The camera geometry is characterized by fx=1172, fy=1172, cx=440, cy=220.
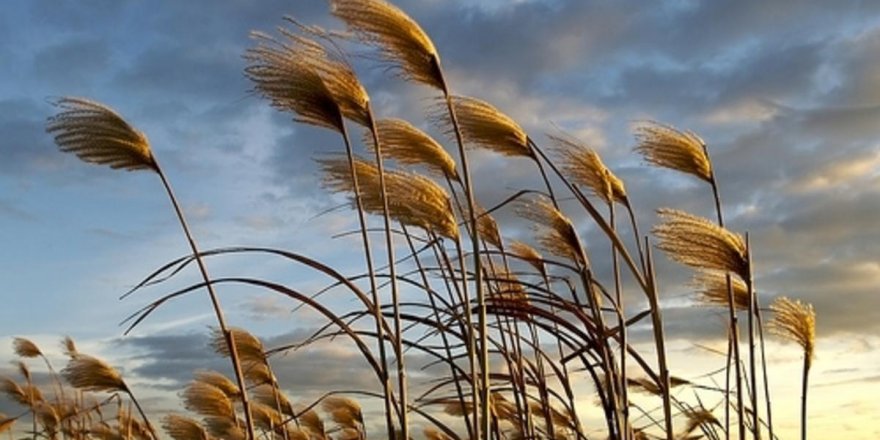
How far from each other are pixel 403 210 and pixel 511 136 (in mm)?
351

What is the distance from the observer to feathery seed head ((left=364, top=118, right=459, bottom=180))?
120 inches

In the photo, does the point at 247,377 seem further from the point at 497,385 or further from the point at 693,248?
the point at 693,248

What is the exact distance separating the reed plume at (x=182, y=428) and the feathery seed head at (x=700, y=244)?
2.70m

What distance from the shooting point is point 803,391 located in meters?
3.83

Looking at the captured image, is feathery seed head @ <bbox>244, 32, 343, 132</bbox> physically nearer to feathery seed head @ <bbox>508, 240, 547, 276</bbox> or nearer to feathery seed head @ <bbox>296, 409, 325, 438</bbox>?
feathery seed head @ <bbox>508, 240, 547, 276</bbox>

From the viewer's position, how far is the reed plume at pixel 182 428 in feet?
16.2

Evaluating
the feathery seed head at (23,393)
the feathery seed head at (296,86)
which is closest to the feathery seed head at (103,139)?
the feathery seed head at (296,86)

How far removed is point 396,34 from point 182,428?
9.29ft

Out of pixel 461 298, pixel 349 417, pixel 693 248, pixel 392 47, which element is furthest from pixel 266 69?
pixel 349 417

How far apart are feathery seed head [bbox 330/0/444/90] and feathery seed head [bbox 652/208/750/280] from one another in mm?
671

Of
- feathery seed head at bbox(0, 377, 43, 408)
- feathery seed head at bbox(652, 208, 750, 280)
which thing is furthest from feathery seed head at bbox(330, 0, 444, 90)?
feathery seed head at bbox(0, 377, 43, 408)

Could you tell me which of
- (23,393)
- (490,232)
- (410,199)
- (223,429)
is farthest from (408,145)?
(23,393)

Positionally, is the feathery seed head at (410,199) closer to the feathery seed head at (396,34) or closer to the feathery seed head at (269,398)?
the feathery seed head at (396,34)

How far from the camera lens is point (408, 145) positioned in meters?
3.07
